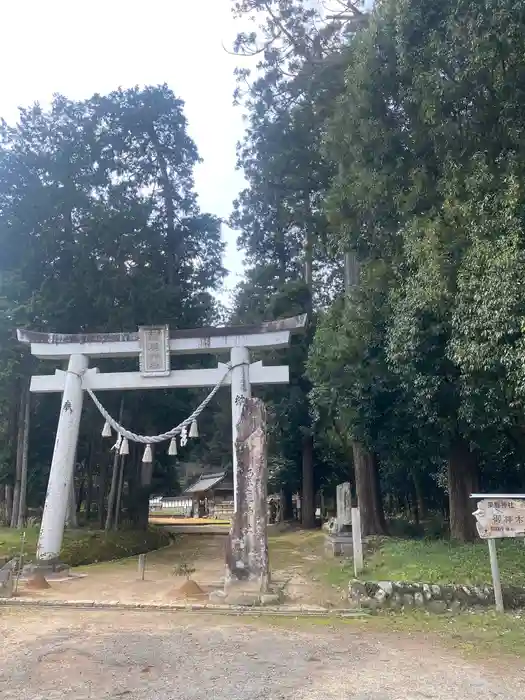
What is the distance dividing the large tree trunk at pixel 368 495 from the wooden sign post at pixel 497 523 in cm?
791

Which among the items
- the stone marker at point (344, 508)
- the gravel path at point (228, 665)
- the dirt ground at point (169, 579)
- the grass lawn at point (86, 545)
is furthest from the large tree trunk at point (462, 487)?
the grass lawn at point (86, 545)

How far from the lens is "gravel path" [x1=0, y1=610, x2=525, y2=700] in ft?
15.5

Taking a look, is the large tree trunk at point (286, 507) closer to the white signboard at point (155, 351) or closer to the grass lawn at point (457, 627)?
the white signboard at point (155, 351)

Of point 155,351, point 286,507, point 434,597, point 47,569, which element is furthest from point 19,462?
point 286,507

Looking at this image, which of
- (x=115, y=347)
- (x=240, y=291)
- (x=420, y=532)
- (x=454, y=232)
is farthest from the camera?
(x=240, y=291)

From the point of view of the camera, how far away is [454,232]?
32.7 ft

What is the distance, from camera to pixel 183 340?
12.8m

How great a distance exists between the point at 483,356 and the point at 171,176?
14058 mm

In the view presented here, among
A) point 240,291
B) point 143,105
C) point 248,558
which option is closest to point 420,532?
point 248,558

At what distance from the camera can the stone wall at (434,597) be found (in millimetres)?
7656

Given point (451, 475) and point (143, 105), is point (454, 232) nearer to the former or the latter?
point (451, 475)

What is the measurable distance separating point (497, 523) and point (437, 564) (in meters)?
2.42

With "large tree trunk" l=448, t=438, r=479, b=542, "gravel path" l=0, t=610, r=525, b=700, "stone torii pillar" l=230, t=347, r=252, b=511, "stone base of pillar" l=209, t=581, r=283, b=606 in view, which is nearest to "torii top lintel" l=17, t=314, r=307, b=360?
"stone torii pillar" l=230, t=347, r=252, b=511

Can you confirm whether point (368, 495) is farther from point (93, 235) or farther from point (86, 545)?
point (93, 235)
